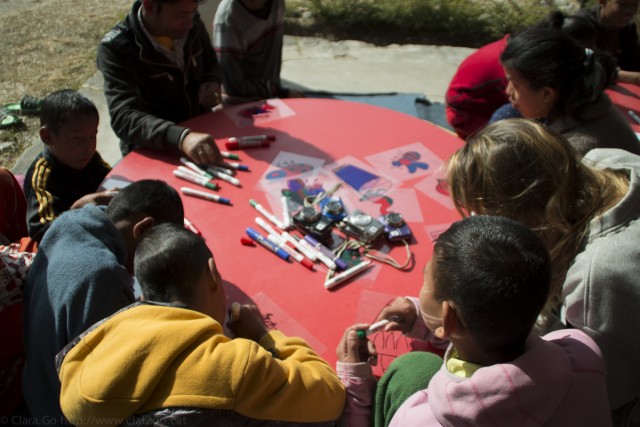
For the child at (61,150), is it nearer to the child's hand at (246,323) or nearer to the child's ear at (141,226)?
the child's ear at (141,226)

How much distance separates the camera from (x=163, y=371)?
3.47ft

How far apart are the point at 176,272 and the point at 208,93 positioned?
186 centimetres

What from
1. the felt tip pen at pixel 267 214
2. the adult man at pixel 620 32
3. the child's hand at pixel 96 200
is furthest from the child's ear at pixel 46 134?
the adult man at pixel 620 32

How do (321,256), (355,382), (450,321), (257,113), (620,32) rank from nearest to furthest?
1. (450,321)
2. (355,382)
3. (321,256)
4. (257,113)
5. (620,32)

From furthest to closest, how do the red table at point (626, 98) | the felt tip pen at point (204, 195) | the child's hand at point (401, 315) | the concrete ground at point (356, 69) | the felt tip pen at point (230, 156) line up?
the concrete ground at point (356, 69) < the red table at point (626, 98) < the felt tip pen at point (230, 156) < the felt tip pen at point (204, 195) < the child's hand at point (401, 315)

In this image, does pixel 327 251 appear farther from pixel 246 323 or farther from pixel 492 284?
pixel 492 284

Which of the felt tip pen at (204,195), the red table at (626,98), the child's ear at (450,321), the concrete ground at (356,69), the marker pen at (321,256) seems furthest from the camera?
the concrete ground at (356,69)

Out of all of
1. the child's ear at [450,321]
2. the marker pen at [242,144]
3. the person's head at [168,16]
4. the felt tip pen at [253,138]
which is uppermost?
the person's head at [168,16]

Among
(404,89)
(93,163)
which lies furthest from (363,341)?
(404,89)

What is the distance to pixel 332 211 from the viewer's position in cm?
194

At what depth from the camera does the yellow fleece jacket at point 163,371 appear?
1.04 meters

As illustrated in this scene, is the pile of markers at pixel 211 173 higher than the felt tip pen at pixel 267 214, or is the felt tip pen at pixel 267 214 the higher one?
the pile of markers at pixel 211 173

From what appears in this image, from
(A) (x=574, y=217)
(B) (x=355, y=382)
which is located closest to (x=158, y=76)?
(B) (x=355, y=382)

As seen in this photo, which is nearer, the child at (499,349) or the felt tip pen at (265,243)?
the child at (499,349)
